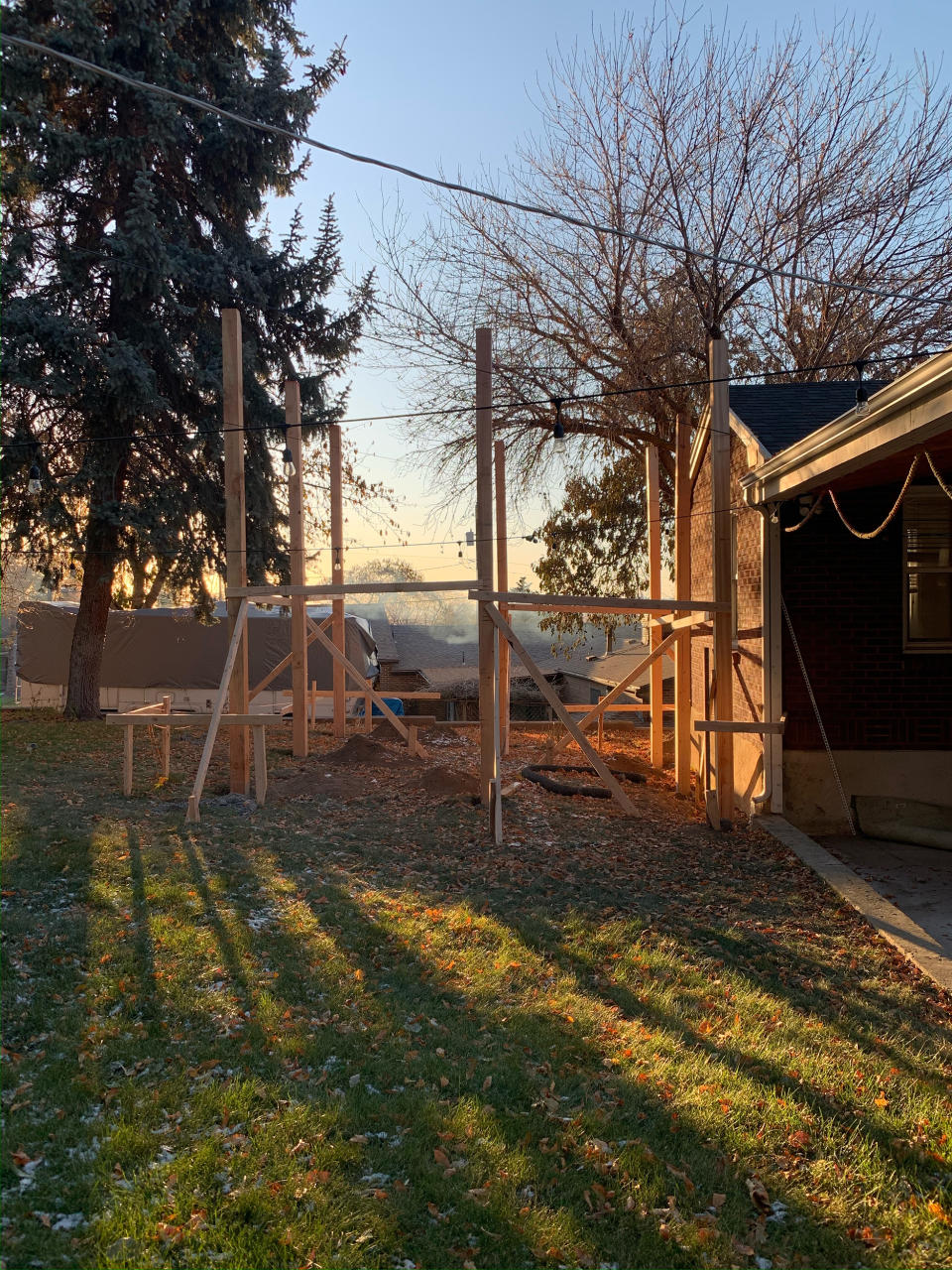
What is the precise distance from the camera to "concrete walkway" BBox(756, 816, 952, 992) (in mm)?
6301

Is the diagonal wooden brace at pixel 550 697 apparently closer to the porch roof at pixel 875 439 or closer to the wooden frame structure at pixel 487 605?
the wooden frame structure at pixel 487 605

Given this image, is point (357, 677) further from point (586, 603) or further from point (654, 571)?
point (654, 571)

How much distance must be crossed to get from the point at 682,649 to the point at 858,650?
127 inches

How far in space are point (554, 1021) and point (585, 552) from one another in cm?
1778

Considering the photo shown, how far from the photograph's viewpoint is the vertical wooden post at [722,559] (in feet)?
32.3

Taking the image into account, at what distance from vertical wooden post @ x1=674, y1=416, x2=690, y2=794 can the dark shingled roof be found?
3.67ft

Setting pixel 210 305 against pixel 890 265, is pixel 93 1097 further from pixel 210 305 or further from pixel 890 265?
pixel 890 265

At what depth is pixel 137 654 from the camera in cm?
2344

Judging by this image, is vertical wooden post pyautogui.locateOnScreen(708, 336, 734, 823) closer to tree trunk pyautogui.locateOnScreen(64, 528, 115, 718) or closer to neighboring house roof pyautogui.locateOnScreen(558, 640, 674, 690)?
tree trunk pyautogui.locateOnScreen(64, 528, 115, 718)

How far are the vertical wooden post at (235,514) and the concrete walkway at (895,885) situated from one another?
585 centimetres

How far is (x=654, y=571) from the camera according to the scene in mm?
14562

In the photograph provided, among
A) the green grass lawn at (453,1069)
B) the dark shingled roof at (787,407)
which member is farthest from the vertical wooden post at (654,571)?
the green grass lawn at (453,1069)

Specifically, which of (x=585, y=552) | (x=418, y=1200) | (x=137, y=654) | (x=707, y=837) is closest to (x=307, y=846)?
(x=707, y=837)

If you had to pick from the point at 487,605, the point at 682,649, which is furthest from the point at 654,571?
the point at 487,605
